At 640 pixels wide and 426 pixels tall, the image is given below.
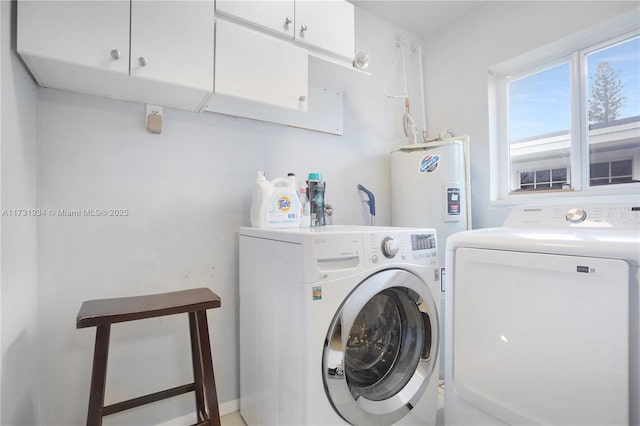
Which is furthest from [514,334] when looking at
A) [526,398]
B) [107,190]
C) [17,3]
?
[17,3]

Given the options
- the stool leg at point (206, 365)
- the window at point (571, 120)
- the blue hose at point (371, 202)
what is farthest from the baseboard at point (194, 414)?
the window at point (571, 120)

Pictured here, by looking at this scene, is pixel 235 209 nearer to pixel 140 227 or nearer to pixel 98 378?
pixel 140 227

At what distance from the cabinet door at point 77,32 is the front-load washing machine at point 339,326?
0.86 meters

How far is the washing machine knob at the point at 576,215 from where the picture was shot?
4.81ft

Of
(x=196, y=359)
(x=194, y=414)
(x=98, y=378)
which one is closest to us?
(x=98, y=378)

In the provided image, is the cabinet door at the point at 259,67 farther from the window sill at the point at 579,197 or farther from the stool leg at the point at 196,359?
the window sill at the point at 579,197

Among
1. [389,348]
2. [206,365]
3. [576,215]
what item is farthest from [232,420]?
[576,215]

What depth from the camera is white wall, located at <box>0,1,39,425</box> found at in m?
0.94

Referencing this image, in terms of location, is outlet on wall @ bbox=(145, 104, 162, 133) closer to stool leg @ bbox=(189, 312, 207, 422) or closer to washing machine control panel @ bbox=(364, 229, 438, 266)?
stool leg @ bbox=(189, 312, 207, 422)

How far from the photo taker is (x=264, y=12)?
1.43m

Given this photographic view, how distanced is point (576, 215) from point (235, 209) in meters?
1.73

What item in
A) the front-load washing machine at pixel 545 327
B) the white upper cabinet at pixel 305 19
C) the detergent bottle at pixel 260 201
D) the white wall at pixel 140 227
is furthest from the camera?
the detergent bottle at pixel 260 201

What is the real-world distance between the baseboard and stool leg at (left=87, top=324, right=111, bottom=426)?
0.60 meters

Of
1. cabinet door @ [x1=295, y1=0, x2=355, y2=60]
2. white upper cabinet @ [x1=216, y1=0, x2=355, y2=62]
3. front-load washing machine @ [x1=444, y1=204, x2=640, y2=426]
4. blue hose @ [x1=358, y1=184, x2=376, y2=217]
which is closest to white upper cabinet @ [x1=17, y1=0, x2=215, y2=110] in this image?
white upper cabinet @ [x1=216, y1=0, x2=355, y2=62]
